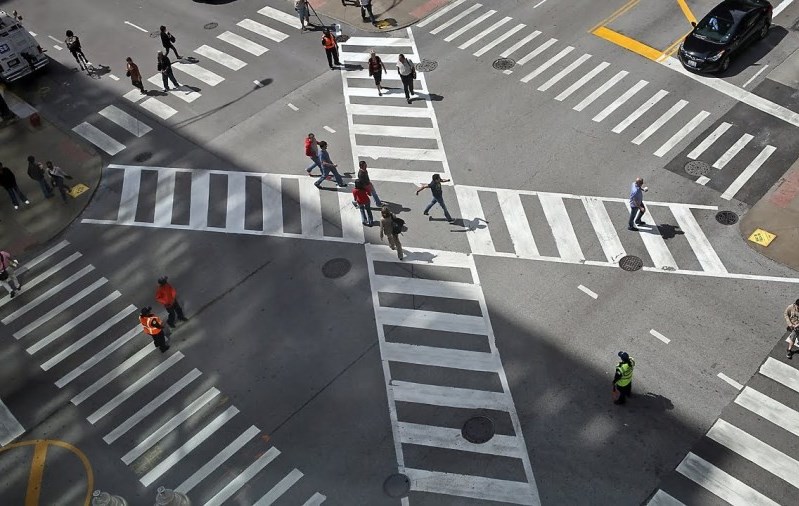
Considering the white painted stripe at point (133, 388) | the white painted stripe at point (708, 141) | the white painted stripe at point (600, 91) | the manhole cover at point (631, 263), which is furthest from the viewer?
the white painted stripe at point (600, 91)

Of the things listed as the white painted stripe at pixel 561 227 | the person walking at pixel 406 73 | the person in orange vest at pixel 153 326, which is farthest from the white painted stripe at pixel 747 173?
the person in orange vest at pixel 153 326

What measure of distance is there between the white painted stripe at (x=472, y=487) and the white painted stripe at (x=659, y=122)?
14.3 m

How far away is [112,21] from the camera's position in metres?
38.1

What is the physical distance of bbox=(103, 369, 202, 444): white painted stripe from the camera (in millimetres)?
20261

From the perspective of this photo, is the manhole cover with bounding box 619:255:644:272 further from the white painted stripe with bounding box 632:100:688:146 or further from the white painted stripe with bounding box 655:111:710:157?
the white painted stripe with bounding box 632:100:688:146

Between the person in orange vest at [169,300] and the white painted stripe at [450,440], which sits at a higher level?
the person in orange vest at [169,300]

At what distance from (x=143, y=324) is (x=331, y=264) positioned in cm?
591

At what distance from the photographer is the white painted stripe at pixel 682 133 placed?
87.3 feet

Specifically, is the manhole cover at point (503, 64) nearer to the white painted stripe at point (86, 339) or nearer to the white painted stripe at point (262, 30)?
the white painted stripe at point (262, 30)

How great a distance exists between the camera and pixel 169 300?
21906 millimetres

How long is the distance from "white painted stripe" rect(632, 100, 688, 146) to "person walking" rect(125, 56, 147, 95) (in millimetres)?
20325

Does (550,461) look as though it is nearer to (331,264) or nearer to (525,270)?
(525,270)

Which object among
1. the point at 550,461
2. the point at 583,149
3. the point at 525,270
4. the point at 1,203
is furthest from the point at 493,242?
the point at 1,203

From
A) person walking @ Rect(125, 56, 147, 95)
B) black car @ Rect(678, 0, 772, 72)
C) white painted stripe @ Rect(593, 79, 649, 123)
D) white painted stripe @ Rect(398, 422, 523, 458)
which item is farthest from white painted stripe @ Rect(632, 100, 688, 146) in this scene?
person walking @ Rect(125, 56, 147, 95)
